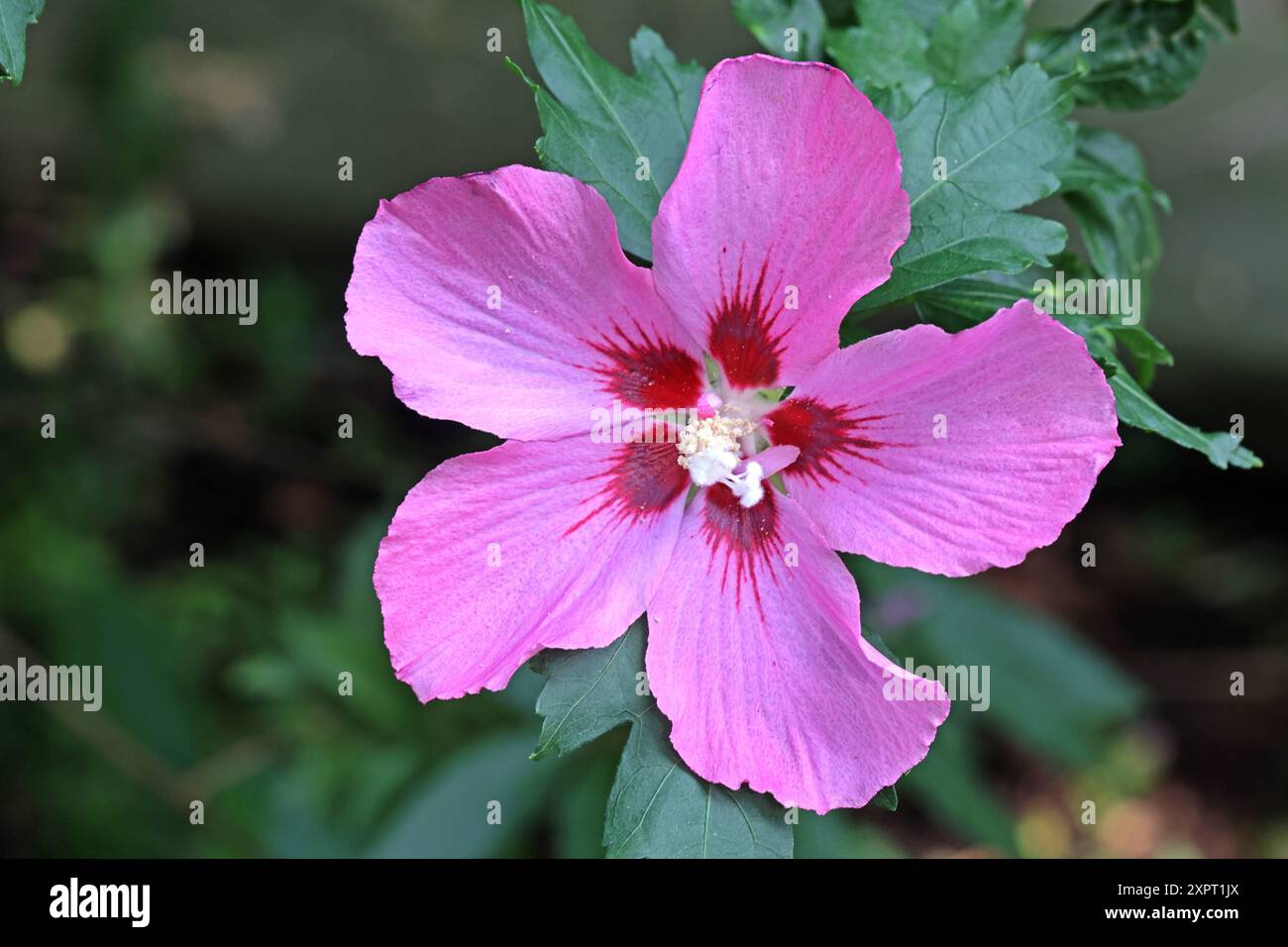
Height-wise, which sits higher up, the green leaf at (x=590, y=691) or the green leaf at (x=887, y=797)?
the green leaf at (x=590, y=691)

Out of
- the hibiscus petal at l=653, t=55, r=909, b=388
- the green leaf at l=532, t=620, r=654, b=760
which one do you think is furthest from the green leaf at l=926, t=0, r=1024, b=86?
the green leaf at l=532, t=620, r=654, b=760

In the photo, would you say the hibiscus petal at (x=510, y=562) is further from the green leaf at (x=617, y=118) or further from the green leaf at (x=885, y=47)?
the green leaf at (x=885, y=47)

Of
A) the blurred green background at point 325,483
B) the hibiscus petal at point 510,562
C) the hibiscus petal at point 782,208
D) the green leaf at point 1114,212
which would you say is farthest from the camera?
the blurred green background at point 325,483

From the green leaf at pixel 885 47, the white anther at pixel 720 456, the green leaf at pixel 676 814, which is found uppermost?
the green leaf at pixel 885 47

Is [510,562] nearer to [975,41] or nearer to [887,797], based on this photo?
[887,797]

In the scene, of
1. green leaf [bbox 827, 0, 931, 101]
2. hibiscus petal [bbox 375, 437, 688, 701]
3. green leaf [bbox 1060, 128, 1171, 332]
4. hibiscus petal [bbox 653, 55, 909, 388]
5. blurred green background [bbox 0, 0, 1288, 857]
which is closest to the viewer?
hibiscus petal [bbox 653, 55, 909, 388]

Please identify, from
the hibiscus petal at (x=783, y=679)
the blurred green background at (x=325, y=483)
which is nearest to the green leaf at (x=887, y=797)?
the hibiscus petal at (x=783, y=679)

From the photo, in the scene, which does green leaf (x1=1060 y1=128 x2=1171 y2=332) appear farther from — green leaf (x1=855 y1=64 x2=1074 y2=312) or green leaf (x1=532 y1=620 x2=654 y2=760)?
green leaf (x1=532 y1=620 x2=654 y2=760)
